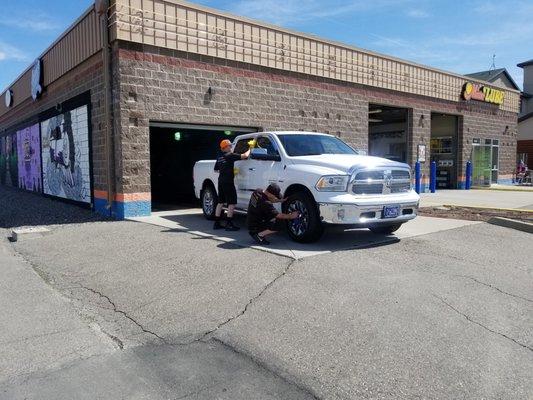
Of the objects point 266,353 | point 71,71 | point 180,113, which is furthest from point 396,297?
point 71,71

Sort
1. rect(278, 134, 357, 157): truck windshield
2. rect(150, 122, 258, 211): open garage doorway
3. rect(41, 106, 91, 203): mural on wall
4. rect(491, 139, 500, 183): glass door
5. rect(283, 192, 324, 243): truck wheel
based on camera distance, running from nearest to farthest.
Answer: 1. rect(283, 192, 324, 243): truck wheel
2. rect(278, 134, 357, 157): truck windshield
3. rect(41, 106, 91, 203): mural on wall
4. rect(150, 122, 258, 211): open garage doorway
5. rect(491, 139, 500, 183): glass door

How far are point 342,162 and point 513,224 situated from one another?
4238mm

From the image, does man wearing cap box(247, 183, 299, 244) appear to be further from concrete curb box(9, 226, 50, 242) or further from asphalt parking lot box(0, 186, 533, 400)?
concrete curb box(9, 226, 50, 242)

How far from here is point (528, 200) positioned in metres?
15.2

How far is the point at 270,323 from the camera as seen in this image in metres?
4.62

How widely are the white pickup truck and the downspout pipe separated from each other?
4.33m

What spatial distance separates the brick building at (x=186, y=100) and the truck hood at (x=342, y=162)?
5.12 m

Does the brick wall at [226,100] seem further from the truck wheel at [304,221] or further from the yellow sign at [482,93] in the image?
the truck wheel at [304,221]

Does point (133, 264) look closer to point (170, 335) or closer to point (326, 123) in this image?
point (170, 335)

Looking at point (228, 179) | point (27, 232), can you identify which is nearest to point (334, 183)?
point (228, 179)

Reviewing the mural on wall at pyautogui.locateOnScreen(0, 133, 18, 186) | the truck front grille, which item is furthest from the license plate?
the mural on wall at pyautogui.locateOnScreen(0, 133, 18, 186)

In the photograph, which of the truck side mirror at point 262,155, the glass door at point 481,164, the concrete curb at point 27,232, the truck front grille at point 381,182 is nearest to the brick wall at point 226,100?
the concrete curb at point 27,232

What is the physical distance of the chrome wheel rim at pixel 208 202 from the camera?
10.9 m

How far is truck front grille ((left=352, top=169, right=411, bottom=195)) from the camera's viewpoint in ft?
24.8
